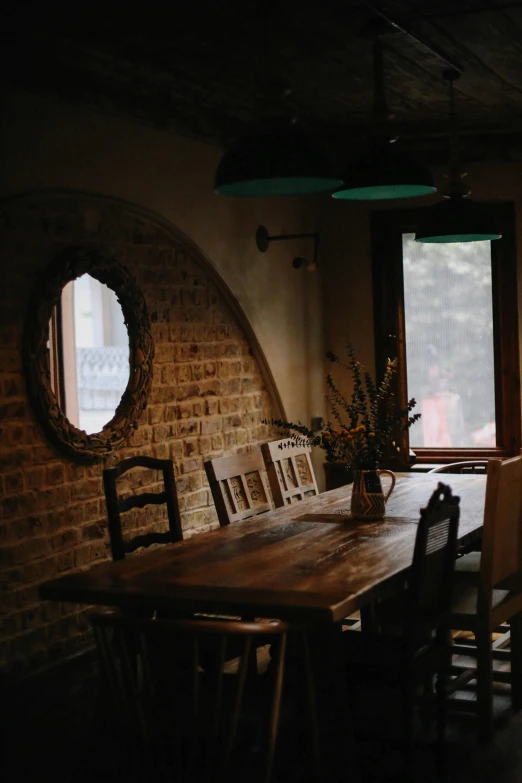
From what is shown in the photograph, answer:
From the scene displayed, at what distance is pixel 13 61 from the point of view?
458cm

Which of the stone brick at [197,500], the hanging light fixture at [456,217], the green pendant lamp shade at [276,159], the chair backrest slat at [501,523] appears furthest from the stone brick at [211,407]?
the green pendant lamp shade at [276,159]

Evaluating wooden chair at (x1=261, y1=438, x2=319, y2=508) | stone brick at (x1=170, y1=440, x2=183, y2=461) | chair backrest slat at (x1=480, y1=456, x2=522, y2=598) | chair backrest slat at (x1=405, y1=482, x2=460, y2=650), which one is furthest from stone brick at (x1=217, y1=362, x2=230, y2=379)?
chair backrest slat at (x1=405, y1=482, x2=460, y2=650)

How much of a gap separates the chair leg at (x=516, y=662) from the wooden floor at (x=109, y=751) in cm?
6

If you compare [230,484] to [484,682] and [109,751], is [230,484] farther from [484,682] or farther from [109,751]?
[484,682]

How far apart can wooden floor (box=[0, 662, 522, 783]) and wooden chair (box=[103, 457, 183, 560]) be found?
2.35ft

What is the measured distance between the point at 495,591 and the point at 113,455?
6.88 ft

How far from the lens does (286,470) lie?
17.1ft

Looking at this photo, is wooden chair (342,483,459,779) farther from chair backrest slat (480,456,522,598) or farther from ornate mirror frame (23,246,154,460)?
ornate mirror frame (23,246,154,460)

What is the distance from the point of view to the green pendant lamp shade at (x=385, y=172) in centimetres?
392

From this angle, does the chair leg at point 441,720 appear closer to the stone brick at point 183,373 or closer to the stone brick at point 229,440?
the stone brick at point 183,373

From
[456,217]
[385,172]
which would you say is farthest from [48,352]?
[456,217]

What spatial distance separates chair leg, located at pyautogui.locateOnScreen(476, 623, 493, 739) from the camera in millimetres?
3882

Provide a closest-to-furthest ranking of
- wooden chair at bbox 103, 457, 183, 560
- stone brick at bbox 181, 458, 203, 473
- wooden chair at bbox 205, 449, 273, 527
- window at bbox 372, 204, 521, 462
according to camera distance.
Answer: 1. wooden chair at bbox 103, 457, 183, 560
2. wooden chair at bbox 205, 449, 273, 527
3. stone brick at bbox 181, 458, 203, 473
4. window at bbox 372, 204, 521, 462

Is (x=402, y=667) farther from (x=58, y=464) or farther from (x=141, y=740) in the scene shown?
(x=58, y=464)
